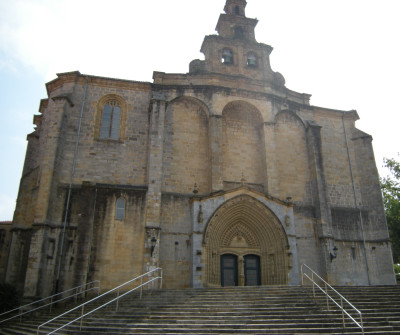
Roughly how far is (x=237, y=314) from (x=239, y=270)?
7045mm

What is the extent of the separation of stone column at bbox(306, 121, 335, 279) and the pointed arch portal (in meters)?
2.73

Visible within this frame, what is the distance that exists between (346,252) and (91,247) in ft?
43.5

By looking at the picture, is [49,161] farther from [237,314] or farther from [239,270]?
[237,314]

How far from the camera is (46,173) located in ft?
55.7

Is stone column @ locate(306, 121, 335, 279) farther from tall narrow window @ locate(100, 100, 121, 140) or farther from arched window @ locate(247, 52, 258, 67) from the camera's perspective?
tall narrow window @ locate(100, 100, 121, 140)

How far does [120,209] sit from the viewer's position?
1705 cm

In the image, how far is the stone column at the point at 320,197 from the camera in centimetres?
1856

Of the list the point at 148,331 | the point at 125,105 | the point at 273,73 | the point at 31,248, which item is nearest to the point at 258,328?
the point at 148,331

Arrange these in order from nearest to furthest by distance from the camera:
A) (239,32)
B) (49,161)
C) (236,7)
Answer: (49,161) → (239,32) → (236,7)

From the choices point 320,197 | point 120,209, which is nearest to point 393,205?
point 320,197

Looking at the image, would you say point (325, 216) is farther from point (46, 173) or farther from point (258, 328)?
point (46, 173)

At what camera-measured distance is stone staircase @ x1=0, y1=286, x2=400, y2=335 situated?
374 inches

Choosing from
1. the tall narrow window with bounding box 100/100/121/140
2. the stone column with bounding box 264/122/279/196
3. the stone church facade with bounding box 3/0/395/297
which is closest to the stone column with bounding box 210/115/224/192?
the stone church facade with bounding box 3/0/395/297

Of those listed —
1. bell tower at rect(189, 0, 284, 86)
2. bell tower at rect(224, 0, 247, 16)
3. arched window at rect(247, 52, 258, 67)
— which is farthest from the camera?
bell tower at rect(224, 0, 247, 16)
